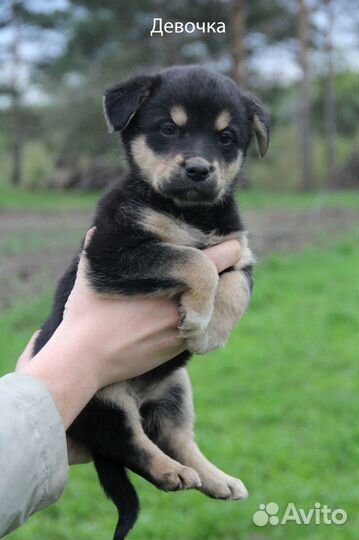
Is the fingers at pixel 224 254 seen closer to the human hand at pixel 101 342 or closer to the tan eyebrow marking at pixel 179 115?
the human hand at pixel 101 342

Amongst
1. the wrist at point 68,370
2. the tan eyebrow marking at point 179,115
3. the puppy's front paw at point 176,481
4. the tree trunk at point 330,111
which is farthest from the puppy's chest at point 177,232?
the tree trunk at point 330,111

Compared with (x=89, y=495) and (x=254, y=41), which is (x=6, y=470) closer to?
(x=89, y=495)

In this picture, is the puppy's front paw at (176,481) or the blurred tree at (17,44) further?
the blurred tree at (17,44)

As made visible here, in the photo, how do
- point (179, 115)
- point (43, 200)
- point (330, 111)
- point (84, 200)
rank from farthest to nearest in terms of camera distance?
point (330, 111) < point (43, 200) < point (84, 200) < point (179, 115)

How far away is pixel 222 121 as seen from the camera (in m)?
2.34

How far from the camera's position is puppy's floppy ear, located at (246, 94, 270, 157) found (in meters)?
2.50

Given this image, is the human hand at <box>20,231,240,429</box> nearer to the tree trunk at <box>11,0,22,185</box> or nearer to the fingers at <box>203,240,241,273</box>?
the fingers at <box>203,240,241,273</box>

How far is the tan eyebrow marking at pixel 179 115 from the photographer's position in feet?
7.61

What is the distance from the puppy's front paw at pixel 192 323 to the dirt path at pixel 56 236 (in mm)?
4956

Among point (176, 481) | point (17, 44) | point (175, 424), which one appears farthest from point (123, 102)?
point (17, 44)

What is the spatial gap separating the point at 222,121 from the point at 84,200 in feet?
50.8

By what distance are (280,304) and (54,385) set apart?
716 cm

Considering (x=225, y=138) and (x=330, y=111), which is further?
(x=330, y=111)

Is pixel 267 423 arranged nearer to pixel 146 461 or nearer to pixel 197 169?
pixel 146 461
